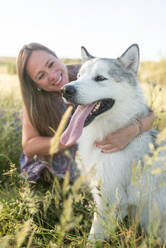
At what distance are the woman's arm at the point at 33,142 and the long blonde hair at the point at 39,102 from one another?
0.26ft

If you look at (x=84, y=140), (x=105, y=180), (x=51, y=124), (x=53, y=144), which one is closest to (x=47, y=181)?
(x=51, y=124)

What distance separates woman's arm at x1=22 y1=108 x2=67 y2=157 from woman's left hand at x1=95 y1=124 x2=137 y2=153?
0.77 m

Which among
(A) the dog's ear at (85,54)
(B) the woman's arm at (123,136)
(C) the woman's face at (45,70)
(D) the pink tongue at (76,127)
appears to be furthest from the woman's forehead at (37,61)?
(B) the woman's arm at (123,136)

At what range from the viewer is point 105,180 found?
1.83m

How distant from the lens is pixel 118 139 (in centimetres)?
189

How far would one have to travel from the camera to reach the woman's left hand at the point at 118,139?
189 centimetres

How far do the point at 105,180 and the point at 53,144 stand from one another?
1.04 meters

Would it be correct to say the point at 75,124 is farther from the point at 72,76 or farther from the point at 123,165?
the point at 72,76

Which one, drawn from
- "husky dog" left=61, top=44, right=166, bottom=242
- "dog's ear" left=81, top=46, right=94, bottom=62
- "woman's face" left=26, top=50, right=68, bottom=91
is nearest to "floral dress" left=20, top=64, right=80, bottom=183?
"woman's face" left=26, top=50, right=68, bottom=91

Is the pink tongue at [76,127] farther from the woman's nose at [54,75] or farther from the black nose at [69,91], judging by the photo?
the woman's nose at [54,75]

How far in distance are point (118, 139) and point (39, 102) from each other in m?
1.31

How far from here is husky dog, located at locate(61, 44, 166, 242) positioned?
180 centimetres

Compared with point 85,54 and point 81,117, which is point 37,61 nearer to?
point 85,54

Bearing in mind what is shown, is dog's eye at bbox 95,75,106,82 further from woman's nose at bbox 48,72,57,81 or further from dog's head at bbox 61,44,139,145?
woman's nose at bbox 48,72,57,81
